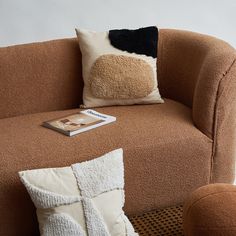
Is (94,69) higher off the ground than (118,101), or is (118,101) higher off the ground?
(94,69)

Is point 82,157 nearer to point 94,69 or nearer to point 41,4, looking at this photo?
point 94,69

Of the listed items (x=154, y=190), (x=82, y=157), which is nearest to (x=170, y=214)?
(x=154, y=190)

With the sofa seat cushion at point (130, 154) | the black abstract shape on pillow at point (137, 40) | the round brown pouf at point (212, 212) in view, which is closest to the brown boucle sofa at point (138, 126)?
the sofa seat cushion at point (130, 154)

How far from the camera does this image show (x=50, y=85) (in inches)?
94.3

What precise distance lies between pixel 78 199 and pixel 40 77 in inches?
34.3

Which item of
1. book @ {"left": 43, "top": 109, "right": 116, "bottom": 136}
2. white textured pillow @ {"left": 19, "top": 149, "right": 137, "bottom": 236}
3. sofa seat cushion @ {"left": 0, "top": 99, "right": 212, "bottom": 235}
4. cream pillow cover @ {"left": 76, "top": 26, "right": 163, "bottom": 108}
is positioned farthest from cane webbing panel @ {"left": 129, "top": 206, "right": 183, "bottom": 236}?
cream pillow cover @ {"left": 76, "top": 26, "right": 163, "bottom": 108}

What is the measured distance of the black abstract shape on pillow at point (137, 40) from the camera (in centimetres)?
241

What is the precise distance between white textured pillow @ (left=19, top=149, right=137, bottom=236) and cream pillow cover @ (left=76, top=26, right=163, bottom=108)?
624 millimetres

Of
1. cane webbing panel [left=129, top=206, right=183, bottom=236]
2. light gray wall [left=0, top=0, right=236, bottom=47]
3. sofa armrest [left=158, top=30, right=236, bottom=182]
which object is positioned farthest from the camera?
light gray wall [left=0, top=0, right=236, bottom=47]

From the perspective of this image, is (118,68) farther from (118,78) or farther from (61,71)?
(61,71)

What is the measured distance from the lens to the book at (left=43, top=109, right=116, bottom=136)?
206 centimetres

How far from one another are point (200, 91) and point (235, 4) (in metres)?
1.26

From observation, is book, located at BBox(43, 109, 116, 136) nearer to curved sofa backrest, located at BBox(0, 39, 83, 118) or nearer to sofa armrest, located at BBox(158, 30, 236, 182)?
curved sofa backrest, located at BBox(0, 39, 83, 118)

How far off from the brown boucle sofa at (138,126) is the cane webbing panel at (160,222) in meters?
0.04
